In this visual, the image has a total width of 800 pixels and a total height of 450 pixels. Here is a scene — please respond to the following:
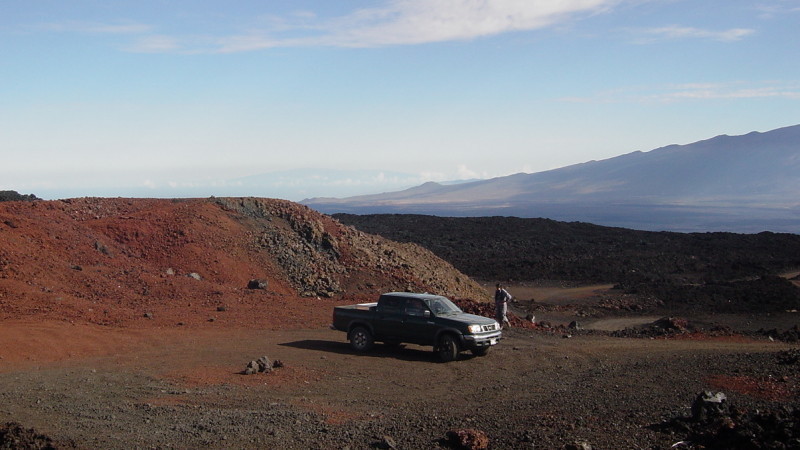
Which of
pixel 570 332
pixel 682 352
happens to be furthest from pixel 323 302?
pixel 682 352

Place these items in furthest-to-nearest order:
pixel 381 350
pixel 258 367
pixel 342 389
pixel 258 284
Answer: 1. pixel 258 284
2. pixel 381 350
3. pixel 258 367
4. pixel 342 389

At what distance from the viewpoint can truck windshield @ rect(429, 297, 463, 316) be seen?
17453mm

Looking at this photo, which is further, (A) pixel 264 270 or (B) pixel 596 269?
(B) pixel 596 269

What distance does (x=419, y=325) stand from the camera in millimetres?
17219

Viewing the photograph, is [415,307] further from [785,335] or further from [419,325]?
[785,335]

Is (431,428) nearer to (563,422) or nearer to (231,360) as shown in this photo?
(563,422)

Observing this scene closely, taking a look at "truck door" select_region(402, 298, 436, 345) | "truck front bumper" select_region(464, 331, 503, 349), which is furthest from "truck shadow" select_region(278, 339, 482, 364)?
"truck front bumper" select_region(464, 331, 503, 349)

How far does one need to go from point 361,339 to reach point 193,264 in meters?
13.7

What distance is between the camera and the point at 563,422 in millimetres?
10688

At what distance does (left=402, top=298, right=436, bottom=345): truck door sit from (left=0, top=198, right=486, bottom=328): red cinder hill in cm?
624

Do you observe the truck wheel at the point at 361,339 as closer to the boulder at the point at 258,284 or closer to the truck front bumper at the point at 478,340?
the truck front bumper at the point at 478,340

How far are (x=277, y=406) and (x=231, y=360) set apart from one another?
4.93 meters

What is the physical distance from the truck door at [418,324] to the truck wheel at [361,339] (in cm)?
102

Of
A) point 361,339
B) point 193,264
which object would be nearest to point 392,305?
point 361,339
